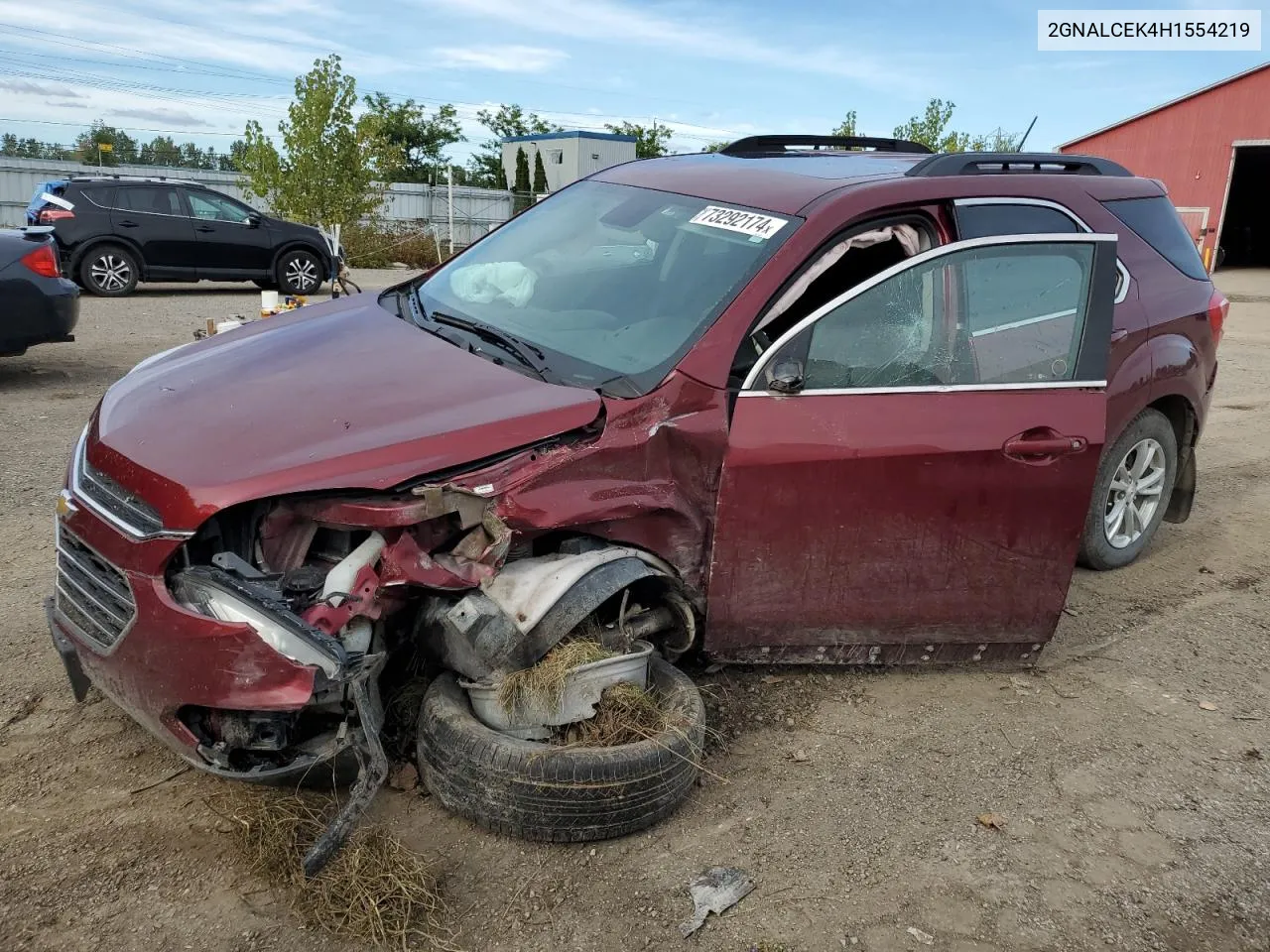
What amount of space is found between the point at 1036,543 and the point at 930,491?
19.7 inches

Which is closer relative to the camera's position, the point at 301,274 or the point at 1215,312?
the point at 1215,312

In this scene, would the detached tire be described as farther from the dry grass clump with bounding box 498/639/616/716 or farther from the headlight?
the headlight

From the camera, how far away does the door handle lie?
3504 mm

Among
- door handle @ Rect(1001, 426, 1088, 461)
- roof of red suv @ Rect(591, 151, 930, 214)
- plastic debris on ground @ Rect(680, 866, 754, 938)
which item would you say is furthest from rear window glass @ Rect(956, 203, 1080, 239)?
plastic debris on ground @ Rect(680, 866, 754, 938)

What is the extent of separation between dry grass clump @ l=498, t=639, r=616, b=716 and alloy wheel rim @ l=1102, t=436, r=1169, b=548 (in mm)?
3253

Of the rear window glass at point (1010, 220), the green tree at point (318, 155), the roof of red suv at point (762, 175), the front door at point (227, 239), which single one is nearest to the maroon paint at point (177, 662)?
the roof of red suv at point (762, 175)

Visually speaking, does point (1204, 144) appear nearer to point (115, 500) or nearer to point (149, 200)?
point (149, 200)

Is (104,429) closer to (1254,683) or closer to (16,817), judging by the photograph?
(16,817)

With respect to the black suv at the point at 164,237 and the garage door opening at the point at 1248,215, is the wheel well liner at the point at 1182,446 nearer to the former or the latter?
the black suv at the point at 164,237

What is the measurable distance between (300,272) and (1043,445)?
46.7 feet

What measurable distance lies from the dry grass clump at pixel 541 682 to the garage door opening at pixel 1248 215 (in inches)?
1278

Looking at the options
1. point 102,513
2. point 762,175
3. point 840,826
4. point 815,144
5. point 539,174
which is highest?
point 539,174

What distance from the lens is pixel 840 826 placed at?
10.1ft

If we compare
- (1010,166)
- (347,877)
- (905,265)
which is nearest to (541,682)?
(347,877)
